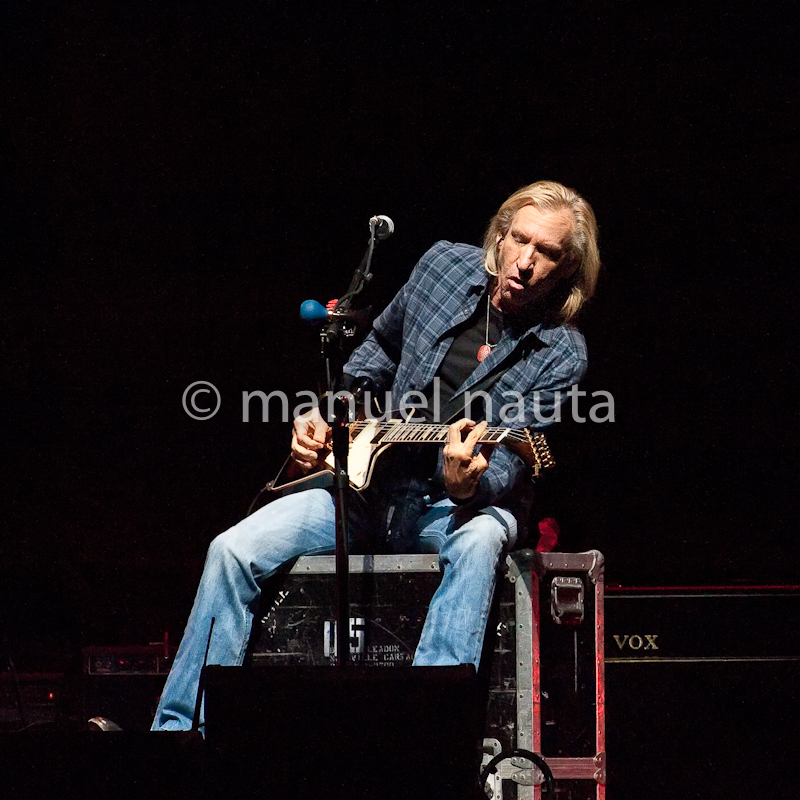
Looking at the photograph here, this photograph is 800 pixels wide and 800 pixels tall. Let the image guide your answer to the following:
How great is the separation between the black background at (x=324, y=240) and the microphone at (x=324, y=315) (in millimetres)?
1898

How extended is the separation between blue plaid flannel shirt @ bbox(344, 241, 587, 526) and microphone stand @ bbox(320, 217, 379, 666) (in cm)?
54

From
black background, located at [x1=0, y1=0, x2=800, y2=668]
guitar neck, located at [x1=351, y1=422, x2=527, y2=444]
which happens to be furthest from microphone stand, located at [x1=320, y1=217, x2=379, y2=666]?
black background, located at [x1=0, y1=0, x2=800, y2=668]

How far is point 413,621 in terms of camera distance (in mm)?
3061

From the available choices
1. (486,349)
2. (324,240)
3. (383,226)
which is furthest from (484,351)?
(324,240)

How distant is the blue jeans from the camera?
2.71 metres

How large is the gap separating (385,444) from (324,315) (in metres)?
0.76

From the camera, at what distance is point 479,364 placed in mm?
3285

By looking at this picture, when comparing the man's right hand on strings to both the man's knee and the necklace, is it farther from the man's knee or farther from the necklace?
the necklace

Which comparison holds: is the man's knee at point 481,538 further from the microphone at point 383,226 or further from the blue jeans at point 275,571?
the microphone at point 383,226

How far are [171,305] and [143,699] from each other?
68.3 inches

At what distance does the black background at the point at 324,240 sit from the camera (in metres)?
4.18

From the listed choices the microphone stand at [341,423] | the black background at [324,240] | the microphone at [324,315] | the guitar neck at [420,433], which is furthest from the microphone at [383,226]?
the black background at [324,240]

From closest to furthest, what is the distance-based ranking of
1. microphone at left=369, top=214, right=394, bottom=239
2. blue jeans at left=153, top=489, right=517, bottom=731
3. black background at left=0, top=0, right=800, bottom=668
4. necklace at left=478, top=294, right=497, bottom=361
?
microphone at left=369, top=214, right=394, bottom=239
blue jeans at left=153, top=489, right=517, bottom=731
necklace at left=478, top=294, right=497, bottom=361
black background at left=0, top=0, right=800, bottom=668

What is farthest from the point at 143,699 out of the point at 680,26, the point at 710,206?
the point at 680,26
